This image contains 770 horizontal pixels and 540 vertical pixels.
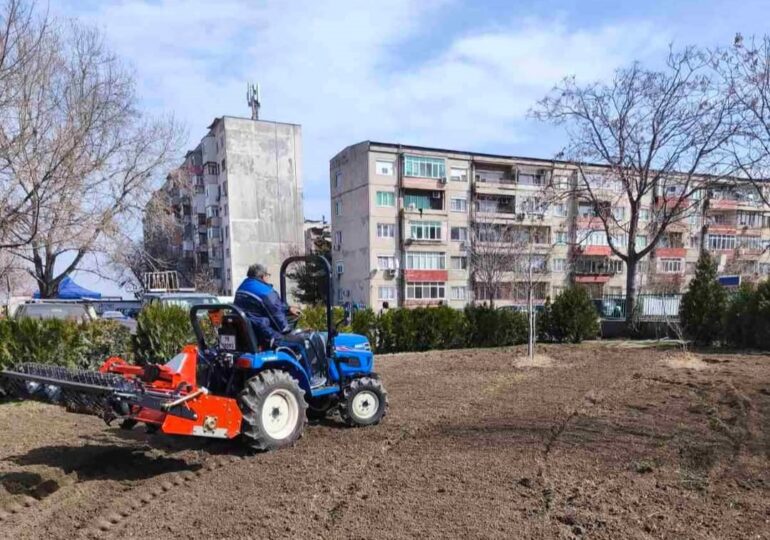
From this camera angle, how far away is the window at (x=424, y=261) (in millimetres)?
44031

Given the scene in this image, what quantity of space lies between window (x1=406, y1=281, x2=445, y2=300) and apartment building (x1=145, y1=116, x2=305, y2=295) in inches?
455

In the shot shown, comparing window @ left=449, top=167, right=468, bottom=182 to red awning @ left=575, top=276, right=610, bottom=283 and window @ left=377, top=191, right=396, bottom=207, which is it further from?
red awning @ left=575, top=276, right=610, bottom=283

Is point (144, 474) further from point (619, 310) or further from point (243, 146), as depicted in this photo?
point (243, 146)

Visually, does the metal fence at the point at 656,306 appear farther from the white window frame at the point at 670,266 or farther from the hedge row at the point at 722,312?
the white window frame at the point at 670,266

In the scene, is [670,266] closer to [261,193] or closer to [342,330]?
[261,193]

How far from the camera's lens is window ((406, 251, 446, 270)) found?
144ft

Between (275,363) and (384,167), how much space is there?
38.9 m

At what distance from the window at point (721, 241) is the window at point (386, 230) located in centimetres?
2958

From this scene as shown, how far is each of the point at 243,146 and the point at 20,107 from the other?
3830 centimetres

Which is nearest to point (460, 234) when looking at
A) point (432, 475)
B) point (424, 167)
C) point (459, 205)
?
point (459, 205)

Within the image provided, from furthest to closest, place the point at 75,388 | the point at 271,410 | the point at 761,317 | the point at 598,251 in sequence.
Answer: the point at 598,251
the point at 761,317
the point at 271,410
the point at 75,388

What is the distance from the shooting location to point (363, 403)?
6.30m

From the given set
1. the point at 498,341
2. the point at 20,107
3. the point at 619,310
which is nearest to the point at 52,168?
the point at 20,107

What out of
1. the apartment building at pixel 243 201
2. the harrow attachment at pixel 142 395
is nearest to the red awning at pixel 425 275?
the apartment building at pixel 243 201
